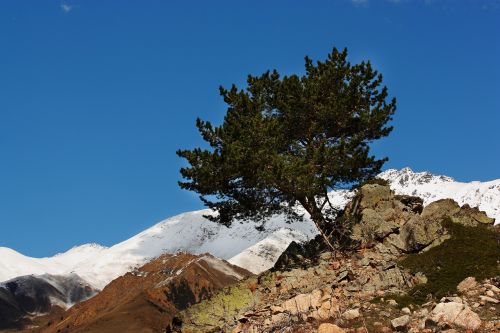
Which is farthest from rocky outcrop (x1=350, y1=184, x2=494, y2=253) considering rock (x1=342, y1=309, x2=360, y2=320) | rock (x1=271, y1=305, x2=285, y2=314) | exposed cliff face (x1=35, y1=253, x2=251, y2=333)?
exposed cliff face (x1=35, y1=253, x2=251, y2=333)

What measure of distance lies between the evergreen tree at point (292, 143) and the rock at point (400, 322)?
1048 centimetres

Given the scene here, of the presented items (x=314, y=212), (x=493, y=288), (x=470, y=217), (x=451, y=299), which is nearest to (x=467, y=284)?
(x=493, y=288)

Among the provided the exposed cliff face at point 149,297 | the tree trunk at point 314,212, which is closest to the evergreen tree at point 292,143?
the tree trunk at point 314,212

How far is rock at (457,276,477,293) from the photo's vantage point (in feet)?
85.6

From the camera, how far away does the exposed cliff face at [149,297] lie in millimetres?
114938

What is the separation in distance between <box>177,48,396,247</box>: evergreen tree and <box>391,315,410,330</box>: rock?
10.5m

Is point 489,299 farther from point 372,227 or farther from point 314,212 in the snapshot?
point 314,212

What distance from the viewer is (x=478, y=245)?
30.4 m

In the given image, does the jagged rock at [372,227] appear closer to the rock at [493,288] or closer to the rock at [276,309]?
the rock at [276,309]

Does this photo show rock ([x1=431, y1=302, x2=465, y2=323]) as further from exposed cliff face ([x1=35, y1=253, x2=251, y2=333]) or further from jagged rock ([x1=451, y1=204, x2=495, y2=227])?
exposed cliff face ([x1=35, y1=253, x2=251, y2=333])

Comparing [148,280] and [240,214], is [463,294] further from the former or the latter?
[148,280]

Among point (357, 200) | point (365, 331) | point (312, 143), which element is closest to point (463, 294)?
point (365, 331)

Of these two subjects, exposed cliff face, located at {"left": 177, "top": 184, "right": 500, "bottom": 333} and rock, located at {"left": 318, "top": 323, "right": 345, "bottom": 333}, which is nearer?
rock, located at {"left": 318, "top": 323, "right": 345, "bottom": 333}

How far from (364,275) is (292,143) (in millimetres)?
11168
